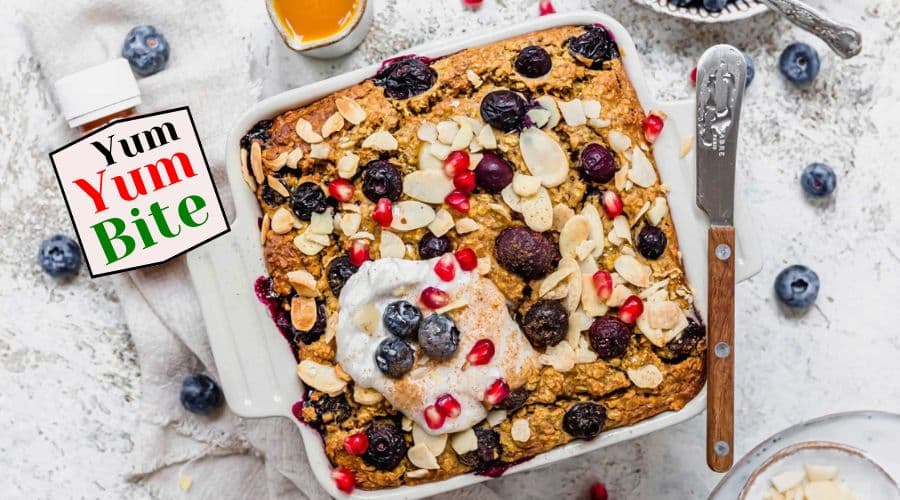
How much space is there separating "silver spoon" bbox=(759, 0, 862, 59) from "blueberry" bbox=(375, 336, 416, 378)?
52.0 inches

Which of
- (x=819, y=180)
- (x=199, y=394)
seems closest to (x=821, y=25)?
(x=819, y=180)

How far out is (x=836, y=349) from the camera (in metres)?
2.86

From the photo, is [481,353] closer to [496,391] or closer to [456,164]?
[496,391]

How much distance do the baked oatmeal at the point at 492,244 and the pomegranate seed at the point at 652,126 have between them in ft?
0.09

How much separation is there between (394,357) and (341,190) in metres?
0.41

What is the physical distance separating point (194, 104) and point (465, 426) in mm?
1190

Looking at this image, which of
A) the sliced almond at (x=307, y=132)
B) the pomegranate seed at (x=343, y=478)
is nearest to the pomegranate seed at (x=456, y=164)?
the sliced almond at (x=307, y=132)

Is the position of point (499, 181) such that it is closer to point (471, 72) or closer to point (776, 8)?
point (471, 72)

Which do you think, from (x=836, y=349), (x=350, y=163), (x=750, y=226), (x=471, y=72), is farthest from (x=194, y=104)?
(x=836, y=349)

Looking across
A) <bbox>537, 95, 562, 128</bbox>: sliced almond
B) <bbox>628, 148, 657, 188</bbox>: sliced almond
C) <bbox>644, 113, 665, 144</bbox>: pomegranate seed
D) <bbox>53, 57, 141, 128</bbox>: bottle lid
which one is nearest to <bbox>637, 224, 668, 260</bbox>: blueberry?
<bbox>628, 148, 657, 188</bbox>: sliced almond

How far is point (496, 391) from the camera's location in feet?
7.38

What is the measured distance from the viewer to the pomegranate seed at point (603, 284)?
7.53 feet

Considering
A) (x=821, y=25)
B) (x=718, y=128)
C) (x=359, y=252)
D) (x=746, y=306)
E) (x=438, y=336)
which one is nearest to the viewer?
(x=438, y=336)

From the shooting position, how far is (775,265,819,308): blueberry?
278cm
